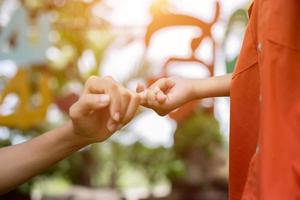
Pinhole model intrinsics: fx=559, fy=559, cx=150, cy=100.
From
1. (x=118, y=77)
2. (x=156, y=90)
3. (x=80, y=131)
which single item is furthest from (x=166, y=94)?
(x=118, y=77)

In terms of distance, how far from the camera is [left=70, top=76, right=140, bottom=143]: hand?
0.67m

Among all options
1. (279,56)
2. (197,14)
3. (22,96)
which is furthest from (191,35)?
(279,56)

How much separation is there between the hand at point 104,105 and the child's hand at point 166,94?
5cm

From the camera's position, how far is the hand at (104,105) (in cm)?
67

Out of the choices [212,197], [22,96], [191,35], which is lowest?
[212,197]

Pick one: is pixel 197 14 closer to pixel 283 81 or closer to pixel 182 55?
pixel 182 55

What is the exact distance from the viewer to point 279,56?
24.8 inches

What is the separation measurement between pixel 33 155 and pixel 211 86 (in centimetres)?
28

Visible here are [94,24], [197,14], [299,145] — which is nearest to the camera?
[299,145]

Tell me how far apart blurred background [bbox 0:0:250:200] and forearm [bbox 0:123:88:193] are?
1.17 m

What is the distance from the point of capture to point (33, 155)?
0.83 metres

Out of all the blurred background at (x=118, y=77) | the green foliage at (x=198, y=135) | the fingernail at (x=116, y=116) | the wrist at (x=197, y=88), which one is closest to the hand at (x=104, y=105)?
the fingernail at (x=116, y=116)

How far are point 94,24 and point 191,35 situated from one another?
0.43m

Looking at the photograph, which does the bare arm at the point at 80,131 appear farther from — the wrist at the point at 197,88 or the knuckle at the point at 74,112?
the wrist at the point at 197,88
